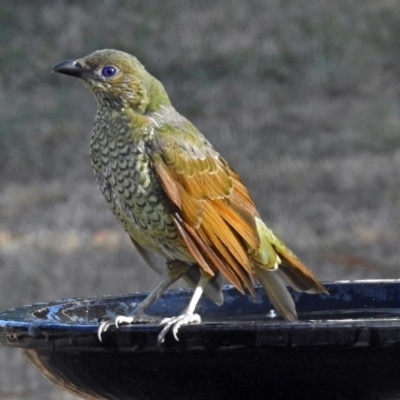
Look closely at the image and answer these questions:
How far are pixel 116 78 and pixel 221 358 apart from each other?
1610mm

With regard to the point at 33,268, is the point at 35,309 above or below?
above

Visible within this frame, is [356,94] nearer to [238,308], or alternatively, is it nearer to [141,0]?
[141,0]

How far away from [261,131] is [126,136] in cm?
1090

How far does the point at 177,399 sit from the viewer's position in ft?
11.3

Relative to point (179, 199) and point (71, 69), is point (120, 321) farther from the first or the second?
point (71, 69)

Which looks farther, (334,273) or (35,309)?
(334,273)

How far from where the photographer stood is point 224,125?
1527 centimetres

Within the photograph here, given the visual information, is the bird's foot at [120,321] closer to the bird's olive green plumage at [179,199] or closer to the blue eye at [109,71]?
the bird's olive green plumage at [179,199]

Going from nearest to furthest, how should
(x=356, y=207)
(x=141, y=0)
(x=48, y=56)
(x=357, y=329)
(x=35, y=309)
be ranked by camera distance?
1. (x=357, y=329)
2. (x=35, y=309)
3. (x=356, y=207)
4. (x=48, y=56)
5. (x=141, y=0)

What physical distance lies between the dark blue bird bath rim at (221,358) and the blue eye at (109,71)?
114 cm

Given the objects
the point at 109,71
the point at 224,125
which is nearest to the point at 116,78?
the point at 109,71

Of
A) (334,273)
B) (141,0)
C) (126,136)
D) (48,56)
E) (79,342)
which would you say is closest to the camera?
(79,342)

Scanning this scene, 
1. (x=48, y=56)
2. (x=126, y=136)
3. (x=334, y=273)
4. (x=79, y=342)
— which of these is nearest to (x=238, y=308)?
(x=126, y=136)

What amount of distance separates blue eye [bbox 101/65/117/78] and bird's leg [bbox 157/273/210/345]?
2.94 ft
